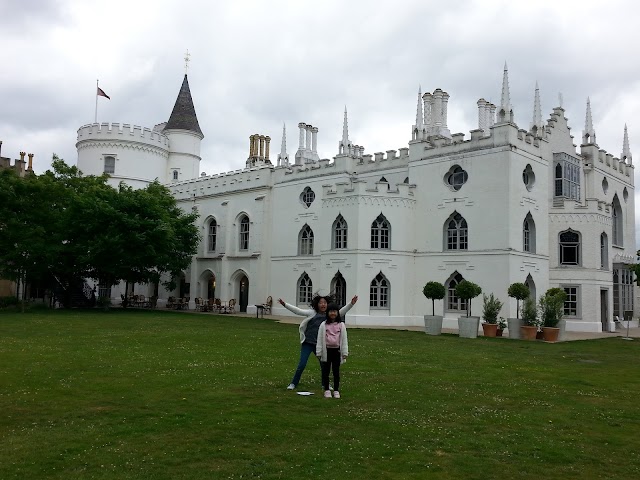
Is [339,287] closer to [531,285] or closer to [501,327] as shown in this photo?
[501,327]

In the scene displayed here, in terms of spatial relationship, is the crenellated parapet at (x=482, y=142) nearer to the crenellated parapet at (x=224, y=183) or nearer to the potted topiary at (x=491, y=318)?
the potted topiary at (x=491, y=318)

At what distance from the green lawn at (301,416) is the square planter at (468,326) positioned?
733 centimetres

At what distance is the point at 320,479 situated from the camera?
20.5 ft

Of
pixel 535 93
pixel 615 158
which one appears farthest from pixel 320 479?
pixel 615 158

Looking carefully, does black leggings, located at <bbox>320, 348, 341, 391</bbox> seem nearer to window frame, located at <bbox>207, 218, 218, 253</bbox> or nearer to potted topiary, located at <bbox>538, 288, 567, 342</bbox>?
potted topiary, located at <bbox>538, 288, 567, 342</bbox>

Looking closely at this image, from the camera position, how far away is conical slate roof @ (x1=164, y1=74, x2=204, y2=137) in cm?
5103

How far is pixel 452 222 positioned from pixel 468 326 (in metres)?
8.28

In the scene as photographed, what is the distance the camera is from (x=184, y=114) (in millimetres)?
51688

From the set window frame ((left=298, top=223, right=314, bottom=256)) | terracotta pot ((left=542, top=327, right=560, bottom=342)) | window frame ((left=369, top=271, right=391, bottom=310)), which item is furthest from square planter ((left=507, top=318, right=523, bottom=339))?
window frame ((left=298, top=223, right=314, bottom=256))

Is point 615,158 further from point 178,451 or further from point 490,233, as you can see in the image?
point 178,451

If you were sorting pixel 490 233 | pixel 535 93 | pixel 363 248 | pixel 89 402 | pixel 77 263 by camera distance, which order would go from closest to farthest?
1. pixel 89 402
2. pixel 490 233
3. pixel 363 248
4. pixel 535 93
5. pixel 77 263

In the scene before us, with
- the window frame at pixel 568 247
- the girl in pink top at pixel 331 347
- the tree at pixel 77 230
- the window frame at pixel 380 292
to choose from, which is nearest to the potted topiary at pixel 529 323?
the window frame at pixel 568 247

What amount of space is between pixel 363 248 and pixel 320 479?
2500cm

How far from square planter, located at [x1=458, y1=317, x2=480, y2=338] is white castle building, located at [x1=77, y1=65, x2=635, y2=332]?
15.7 ft
